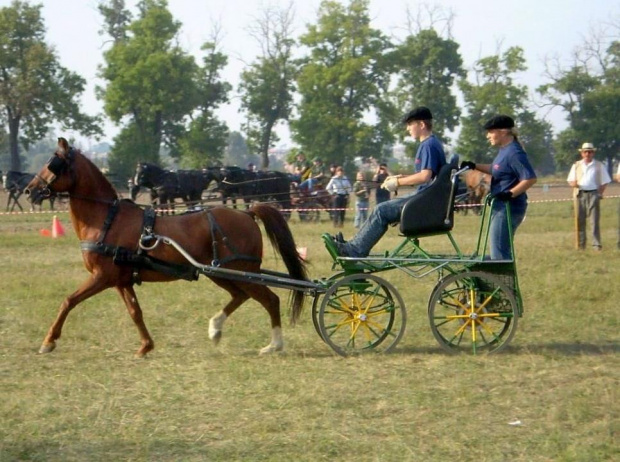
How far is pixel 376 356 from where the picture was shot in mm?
7945

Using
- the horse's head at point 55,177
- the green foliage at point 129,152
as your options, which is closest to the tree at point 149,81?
the green foliage at point 129,152

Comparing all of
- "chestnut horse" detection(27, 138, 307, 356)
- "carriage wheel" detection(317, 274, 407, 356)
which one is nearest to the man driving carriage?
"carriage wheel" detection(317, 274, 407, 356)

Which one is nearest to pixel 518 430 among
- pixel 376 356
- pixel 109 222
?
pixel 376 356

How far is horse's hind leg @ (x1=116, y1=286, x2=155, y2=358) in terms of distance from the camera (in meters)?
8.15

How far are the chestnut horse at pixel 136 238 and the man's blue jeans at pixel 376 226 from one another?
70 cm

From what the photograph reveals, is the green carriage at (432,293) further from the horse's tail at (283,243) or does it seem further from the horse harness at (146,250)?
the horse harness at (146,250)

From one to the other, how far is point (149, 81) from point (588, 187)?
40634 mm

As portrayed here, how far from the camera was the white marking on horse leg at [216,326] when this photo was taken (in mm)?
8445

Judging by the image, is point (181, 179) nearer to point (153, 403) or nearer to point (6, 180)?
point (6, 180)

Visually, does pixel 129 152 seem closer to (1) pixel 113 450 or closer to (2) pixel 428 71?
(2) pixel 428 71

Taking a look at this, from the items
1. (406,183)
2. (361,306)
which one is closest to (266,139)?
(361,306)

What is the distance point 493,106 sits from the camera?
5575 cm

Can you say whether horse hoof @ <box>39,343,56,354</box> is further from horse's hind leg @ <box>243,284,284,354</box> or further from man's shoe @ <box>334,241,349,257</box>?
man's shoe @ <box>334,241,349,257</box>

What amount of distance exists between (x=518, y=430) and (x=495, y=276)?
7.92 feet
